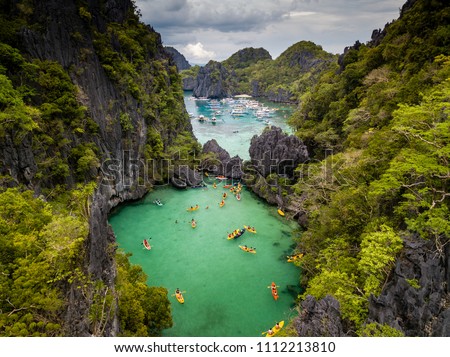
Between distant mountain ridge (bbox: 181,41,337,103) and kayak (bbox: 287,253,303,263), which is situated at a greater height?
distant mountain ridge (bbox: 181,41,337,103)

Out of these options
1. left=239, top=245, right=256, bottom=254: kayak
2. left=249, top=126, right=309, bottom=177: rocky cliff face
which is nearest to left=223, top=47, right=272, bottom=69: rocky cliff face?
left=249, top=126, right=309, bottom=177: rocky cliff face

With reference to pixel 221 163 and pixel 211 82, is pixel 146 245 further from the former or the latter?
pixel 211 82

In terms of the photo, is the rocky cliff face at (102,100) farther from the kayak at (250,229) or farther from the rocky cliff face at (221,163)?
the kayak at (250,229)

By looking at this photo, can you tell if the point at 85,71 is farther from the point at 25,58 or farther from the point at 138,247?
the point at 138,247

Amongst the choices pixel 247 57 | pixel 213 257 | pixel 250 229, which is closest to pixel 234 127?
pixel 250 229

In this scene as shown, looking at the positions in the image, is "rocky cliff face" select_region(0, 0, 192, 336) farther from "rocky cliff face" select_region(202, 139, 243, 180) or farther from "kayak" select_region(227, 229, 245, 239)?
"kayak" select_region(227, 229, 245, 239)
